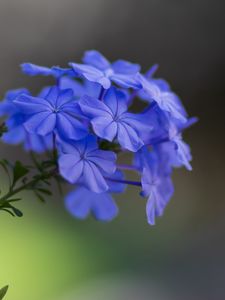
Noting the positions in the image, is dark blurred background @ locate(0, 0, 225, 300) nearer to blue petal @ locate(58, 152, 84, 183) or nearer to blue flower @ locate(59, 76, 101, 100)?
blue flower @ locate(59, 76, 101, 100)

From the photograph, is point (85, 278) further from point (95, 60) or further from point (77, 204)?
point (95, 60)

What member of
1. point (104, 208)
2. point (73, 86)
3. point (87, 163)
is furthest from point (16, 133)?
point (87, 163)

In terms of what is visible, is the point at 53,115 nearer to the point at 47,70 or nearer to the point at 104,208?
the point at 47,70

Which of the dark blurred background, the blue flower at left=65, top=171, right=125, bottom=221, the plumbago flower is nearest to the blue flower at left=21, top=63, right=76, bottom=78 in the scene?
the plumbago flower

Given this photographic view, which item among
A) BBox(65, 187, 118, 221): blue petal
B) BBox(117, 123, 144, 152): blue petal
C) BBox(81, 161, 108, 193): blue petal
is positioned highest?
BBox(117, 123, 144, 152): blue petal

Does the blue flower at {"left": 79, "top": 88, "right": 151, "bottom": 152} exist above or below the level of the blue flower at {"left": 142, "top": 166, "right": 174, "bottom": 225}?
above

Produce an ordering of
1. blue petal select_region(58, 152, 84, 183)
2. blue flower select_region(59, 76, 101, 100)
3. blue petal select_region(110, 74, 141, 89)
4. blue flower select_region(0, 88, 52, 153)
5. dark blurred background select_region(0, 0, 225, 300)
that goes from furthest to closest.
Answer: dark blurred background select_region(0, 0, 225, 300) → blue flower select_region(59, 76, 101, 100) → blue flower select_region(0, 88, 52, 153) → blue petal select_region(110, 74, 141, 89) → blue petal select_region(58, 152, 84, 183)

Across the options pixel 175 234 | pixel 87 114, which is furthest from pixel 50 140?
pixel 175 234
